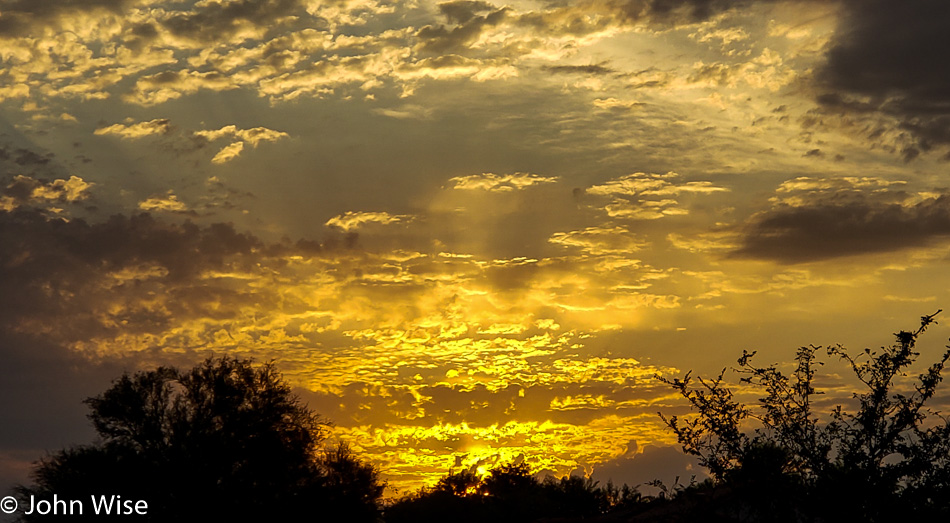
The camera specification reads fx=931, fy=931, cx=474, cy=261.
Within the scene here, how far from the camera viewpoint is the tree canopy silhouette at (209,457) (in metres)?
47.7

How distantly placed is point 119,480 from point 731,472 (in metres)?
38.9

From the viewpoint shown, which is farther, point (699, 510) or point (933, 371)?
point (699, 510)

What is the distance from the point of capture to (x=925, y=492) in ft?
51.4

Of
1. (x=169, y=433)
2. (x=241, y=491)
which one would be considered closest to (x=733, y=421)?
(x=241, y=491)

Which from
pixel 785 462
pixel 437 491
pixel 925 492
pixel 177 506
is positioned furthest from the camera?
pixel 437 491

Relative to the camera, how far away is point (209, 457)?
4903cm

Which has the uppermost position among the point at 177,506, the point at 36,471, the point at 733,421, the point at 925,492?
the point at 36,471

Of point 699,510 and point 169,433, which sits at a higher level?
point 169,433

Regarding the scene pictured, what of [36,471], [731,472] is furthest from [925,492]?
[36,471]

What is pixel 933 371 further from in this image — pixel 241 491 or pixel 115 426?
pixel 115 426

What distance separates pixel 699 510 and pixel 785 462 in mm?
1884

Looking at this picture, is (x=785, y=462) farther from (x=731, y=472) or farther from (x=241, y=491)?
(x=241, y=491)

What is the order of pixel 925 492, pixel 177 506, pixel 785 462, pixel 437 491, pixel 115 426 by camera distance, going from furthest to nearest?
1. pixel 437 491
2. pixel 115 426
3. pixel 177 506
4. pixel 785 462
5. pixel 925 492

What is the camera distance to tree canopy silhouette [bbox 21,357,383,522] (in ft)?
157
